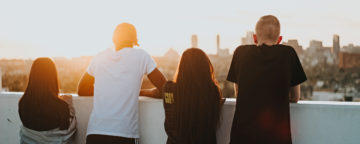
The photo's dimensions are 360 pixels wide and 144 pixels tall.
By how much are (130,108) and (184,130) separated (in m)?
0.44

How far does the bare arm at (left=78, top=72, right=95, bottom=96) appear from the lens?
9.46 ft

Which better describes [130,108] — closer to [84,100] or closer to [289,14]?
[84,100]

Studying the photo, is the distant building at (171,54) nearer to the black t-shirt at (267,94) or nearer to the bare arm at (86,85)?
the bare arm at (86,85)

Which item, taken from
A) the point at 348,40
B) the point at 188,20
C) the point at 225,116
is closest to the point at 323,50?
the point at 348,40

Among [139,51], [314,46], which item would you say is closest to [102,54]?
[139,51]

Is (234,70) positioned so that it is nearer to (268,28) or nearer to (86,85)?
(268,28)

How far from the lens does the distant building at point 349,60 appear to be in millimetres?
70713

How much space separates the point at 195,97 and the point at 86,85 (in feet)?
3.60

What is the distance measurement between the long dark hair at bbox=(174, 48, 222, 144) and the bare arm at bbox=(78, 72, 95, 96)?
0.85m

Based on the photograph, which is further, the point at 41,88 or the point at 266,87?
the point at 41,88

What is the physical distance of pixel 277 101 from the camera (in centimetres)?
225

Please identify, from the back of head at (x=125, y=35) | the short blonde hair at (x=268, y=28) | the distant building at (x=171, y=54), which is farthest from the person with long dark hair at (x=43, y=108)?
the distant building at (x=171, y=54)

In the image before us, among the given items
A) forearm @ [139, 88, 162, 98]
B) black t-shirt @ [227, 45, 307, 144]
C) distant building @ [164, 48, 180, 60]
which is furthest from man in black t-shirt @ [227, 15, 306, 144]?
distant building @ [164, 48, 180, 60]

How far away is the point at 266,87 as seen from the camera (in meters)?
2.25
